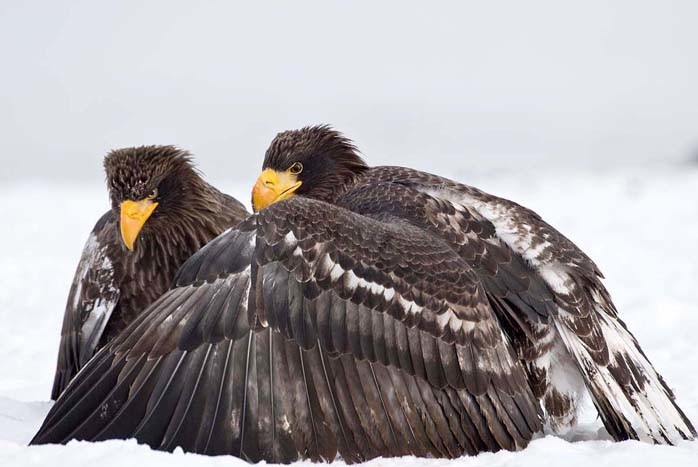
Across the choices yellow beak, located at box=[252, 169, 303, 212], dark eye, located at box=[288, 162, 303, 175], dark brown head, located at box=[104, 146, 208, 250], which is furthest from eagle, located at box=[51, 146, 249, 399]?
dark eye, located at box=[288, 162, 303, 175]

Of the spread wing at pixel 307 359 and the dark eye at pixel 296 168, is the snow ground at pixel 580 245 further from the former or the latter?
the dark eye at pixel 296 168

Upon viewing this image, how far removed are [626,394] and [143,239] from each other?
329 centimetres

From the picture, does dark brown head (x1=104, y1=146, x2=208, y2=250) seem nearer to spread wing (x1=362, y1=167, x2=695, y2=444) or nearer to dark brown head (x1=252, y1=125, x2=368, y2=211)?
dark brown head (x1=252, y1=125, x2=368, y2=211)

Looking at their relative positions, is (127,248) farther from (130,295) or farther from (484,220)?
(484,220)

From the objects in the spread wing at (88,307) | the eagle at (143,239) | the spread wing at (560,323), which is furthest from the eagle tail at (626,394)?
the spread wing at (88,307)

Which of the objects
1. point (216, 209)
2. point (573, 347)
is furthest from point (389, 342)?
point (216, 209)

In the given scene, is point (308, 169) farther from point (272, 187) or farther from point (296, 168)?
point (272, 187)

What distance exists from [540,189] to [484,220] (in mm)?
19183

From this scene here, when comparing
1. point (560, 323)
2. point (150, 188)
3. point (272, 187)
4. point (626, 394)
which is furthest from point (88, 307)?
point (626, 394)

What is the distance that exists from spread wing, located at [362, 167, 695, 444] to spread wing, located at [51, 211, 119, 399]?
2390mm

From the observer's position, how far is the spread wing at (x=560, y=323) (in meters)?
5.05

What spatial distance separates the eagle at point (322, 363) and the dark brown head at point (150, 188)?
1.71m

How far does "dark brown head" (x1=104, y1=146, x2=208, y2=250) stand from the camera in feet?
20.9

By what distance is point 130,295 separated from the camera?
6.65 m
